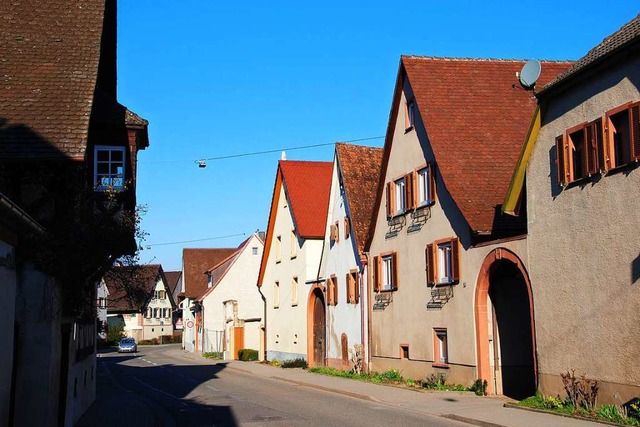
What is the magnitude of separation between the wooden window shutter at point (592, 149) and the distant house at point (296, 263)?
2072cm

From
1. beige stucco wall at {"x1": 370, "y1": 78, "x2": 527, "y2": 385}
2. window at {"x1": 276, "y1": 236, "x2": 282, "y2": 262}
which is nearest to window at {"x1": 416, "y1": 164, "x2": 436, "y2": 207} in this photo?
beige stucco wall at {"x1": 370, "y1": 78, "x2": 527, "y2": 385}

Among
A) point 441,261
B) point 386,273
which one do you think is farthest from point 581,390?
point 386,273

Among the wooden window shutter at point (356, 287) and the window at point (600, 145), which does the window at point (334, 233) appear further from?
the window at point (600, 145)

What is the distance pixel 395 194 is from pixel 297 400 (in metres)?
9.43

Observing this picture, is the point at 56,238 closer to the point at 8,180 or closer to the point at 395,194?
the point at 8,180

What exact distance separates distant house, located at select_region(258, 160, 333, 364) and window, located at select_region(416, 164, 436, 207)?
11318 mm

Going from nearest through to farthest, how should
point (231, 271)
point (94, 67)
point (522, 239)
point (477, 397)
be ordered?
point (94, 67) → point (522, 239) → point (477, 397) → point (231, 271)

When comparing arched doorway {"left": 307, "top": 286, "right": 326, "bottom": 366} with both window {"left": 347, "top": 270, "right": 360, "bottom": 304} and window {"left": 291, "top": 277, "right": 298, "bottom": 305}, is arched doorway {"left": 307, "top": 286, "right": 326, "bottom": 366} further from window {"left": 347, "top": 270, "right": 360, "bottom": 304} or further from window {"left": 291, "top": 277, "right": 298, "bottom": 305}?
window {"left": 347, "top": 270, "right": 360, "bottom": 304}

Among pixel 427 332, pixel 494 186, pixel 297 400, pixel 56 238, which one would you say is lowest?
pixel 297 400

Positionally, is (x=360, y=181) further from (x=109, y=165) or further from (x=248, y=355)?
(x=248, y=355)

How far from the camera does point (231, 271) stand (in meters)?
59.2

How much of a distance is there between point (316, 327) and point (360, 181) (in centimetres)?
802

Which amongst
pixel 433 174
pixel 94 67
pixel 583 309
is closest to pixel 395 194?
pixel 433 174

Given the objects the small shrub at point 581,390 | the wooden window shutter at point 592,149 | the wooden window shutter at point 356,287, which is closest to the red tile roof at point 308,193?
the wooden window shutter at point 356,287
